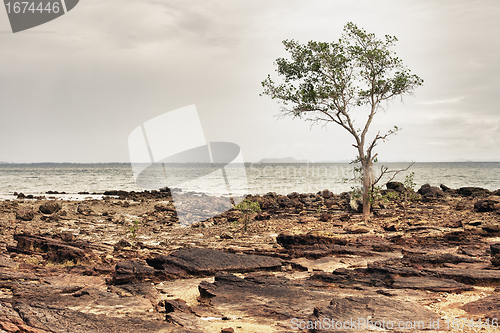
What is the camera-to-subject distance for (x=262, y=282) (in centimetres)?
689

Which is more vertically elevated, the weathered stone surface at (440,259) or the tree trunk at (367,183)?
the tree trunk at (367,183)

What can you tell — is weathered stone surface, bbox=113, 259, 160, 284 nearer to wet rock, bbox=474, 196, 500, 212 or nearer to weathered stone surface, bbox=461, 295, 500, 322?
weathered stone surface, bbox=461, 295, 500, 322

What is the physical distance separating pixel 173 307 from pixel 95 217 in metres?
14.4

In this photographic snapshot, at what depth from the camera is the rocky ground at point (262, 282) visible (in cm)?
497

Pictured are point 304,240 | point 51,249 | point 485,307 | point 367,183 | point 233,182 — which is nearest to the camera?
point 485,307

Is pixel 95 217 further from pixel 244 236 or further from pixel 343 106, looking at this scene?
pixel 343 106

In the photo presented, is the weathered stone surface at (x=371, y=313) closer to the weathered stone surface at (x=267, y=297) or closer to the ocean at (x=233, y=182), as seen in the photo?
the weathered stone surface at (x=267, y=297)

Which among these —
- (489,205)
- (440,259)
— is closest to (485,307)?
(440,259)

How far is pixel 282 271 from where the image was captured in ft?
27.0

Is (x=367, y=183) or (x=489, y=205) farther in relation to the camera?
(x=367, y=183)

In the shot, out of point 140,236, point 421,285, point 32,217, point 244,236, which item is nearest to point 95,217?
point 32,217

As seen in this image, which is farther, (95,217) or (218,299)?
(95,217)

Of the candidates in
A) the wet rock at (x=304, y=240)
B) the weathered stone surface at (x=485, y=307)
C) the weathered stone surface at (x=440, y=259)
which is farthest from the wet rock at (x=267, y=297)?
the wet rock at (x=304, y=240)

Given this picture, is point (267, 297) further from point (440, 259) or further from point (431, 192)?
point (431, 192)
